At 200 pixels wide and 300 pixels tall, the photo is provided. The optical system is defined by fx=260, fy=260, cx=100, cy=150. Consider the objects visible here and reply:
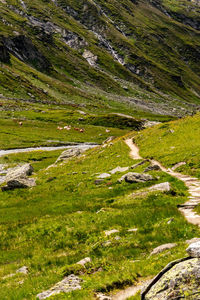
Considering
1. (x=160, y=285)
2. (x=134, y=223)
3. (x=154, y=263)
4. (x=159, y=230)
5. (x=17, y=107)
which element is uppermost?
(x=160, y=285)

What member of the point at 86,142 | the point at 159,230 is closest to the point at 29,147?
the point at 86,142

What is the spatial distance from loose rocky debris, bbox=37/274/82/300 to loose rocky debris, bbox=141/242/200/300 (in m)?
3.38

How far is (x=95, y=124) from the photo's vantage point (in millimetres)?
137125

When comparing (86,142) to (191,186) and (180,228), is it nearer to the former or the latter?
(191,186)

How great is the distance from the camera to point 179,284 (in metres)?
6.73

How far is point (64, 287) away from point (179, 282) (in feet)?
15.7

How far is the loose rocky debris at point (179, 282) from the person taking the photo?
6.49 meters

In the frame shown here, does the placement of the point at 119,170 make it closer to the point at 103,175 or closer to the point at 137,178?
the point at 103,175

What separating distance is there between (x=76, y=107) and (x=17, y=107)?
159 feet

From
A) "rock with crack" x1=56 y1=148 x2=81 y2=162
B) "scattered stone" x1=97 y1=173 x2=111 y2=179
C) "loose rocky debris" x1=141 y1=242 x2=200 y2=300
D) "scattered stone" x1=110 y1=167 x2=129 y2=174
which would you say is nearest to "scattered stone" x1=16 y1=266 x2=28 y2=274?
"loose rocky debris" x1=141 y1=242 x2=200 y2=300

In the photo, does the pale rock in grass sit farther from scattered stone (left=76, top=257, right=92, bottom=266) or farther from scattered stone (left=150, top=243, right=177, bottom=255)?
scattered stone (left=76, top=257, right=92, bottom=266)

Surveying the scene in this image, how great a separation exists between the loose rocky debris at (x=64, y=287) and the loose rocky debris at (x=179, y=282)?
133 inches

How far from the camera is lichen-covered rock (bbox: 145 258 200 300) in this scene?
6469 mm

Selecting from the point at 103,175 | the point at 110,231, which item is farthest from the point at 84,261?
the point at 103,175
